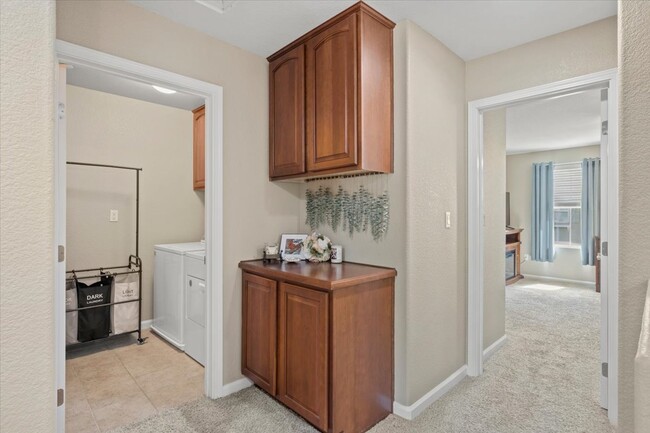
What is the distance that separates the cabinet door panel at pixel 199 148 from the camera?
145 inches

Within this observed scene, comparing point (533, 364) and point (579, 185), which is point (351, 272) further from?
point (579, 185)

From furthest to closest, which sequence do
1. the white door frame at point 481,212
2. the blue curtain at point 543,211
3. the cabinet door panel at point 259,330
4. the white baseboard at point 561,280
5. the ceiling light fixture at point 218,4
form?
the blue curtain at point 543,211
the white baseboard at point 561,280
the cabinet door panel at point 259,330
the white door frame at point 481,212
the ceiling light fixture at point 218,4

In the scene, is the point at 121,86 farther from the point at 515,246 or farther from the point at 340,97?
the point at 515,246

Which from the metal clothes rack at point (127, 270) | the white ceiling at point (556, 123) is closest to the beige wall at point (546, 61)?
the white ceiling at point (556, 123)

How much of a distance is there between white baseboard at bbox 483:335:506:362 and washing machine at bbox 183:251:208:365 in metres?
2.36

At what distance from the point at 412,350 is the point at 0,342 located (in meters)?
1.92

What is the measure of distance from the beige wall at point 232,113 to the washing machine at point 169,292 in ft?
2.69

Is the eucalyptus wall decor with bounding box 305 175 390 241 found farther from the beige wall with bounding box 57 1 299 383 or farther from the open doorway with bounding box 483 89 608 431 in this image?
the open doorway with bounding box 483 89 608 431

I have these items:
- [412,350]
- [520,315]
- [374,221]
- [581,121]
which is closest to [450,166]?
[374,221]

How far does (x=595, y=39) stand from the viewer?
2129mm

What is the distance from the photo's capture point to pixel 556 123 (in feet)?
15.2

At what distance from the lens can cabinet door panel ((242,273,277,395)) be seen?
219cm

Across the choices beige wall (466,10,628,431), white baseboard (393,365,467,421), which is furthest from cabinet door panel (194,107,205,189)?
white baseboard (393,365,467,421)

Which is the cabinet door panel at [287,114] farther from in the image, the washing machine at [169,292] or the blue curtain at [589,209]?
the blue curtain at [589,209]
